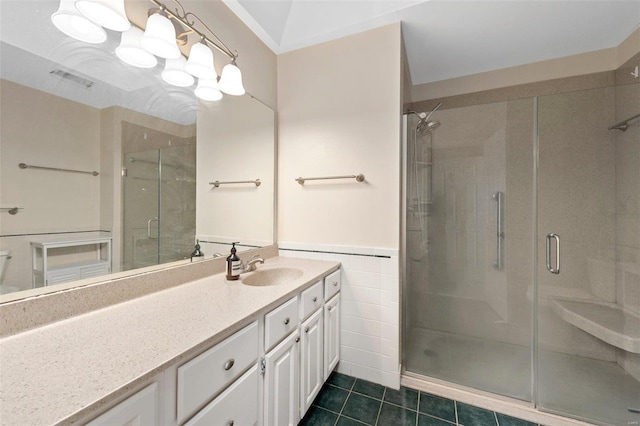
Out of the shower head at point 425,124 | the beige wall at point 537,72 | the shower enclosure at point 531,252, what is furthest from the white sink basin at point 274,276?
the beige wall at point 537,72

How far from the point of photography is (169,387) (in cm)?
68

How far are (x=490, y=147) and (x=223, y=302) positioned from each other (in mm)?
2083

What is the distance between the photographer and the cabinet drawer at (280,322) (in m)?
1.06

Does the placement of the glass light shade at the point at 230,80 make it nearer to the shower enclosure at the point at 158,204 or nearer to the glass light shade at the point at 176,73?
the glass light shade at the point at 176,73

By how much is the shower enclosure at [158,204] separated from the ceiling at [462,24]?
1122 millimetres

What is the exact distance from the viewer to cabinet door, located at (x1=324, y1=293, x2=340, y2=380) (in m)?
1.62

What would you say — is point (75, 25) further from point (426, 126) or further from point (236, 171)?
point (426, 126)

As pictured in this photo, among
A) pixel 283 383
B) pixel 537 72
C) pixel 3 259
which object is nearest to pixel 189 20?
pixel 3 259

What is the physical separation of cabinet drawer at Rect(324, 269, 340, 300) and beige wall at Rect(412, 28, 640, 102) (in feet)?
6.88

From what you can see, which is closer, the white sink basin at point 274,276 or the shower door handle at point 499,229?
the white sink basin at point 274,276

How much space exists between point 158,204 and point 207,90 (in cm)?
74

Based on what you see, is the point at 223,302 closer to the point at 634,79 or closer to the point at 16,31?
the point at 16,31

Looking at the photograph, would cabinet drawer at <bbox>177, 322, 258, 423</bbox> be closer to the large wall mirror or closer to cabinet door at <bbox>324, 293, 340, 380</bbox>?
the large wall mirror

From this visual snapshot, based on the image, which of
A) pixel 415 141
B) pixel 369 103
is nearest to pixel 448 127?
pixel 415 141
